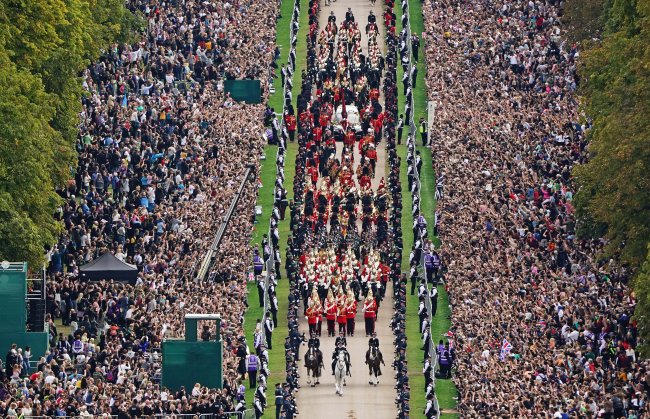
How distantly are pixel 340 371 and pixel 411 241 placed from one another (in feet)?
56.0

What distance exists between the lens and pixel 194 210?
93750mm

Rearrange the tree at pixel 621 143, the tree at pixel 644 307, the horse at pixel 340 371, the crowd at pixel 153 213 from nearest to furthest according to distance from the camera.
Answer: the crowd at pixel 153 213, the tree at pixel 644 307, the horse at pixel 340 371, the tree at pixel 621 143

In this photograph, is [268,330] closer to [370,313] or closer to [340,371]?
[370,313]

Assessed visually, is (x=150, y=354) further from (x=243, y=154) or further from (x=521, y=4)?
(x=521, y=4)

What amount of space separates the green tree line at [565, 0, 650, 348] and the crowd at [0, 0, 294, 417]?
12.0 m

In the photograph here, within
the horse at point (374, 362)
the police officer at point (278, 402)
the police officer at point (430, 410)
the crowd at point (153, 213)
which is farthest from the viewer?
the horse at point (374, 362)

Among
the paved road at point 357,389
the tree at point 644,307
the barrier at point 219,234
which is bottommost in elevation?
the paved road at point 357,389

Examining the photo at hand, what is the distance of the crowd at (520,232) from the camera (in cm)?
7569

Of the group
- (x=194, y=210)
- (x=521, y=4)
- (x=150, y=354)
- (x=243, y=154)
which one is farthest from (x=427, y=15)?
(x=150, y=354)

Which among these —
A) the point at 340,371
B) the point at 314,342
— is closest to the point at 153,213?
the point at 314,342

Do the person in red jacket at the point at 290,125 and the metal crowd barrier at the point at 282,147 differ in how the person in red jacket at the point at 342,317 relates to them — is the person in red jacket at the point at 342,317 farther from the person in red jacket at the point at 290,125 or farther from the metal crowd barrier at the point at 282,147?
the person in red jacket at the point at 290,125

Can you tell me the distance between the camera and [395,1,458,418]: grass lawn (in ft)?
265

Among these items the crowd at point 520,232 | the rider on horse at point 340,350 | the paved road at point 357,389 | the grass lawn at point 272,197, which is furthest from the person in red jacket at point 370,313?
the rider on horse at point 340,350

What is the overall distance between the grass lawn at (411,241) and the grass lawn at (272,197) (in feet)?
13.8
